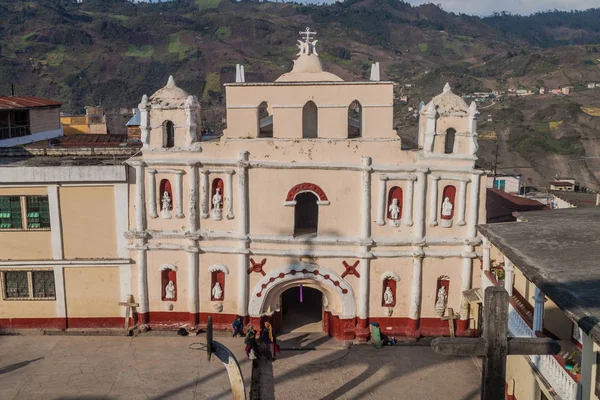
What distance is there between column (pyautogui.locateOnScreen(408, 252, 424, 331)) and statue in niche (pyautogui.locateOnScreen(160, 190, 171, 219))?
33.8ft

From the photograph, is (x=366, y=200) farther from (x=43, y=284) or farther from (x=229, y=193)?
(x=43, y=284)

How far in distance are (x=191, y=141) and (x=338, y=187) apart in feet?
20.6

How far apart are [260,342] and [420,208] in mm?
8305

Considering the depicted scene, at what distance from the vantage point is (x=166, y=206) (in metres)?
26.4

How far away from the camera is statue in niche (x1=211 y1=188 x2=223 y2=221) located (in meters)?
26.1

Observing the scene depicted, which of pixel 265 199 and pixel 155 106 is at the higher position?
pixel 155 106

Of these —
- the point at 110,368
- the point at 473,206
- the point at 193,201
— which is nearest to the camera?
the point at 110,368

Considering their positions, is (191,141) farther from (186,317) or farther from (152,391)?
(152,391)

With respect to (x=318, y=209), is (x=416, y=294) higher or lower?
lower

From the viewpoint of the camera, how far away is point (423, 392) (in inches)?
878

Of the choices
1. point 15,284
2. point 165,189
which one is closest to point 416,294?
point 165,189

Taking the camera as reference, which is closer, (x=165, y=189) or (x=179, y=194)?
(x=179, y=194)

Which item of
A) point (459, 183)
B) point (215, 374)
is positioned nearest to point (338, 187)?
point (459, 183)

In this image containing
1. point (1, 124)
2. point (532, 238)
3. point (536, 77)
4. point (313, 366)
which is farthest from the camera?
point (536, 77)
